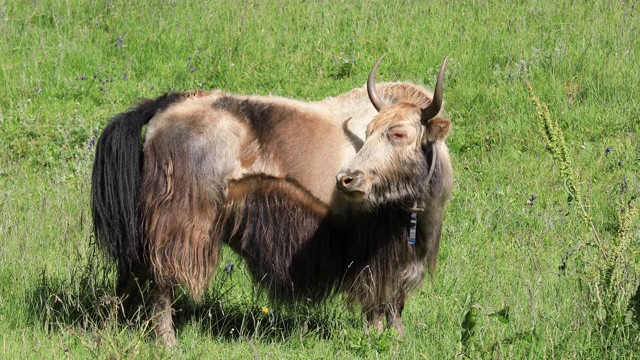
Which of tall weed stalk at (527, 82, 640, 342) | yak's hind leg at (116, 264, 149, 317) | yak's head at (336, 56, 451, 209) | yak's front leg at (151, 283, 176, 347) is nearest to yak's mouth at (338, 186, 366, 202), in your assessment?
yak's head at (336, 56, 451, 209)

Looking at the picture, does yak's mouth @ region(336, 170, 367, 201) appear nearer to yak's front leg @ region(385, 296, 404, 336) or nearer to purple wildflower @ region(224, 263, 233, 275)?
yak's front leg @ region(385, 296, 404, 336)

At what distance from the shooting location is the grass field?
5.35 m

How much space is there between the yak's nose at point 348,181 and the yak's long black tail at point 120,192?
137 centimetres

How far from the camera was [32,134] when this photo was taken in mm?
9562

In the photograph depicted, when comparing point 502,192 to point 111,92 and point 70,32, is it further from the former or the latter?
point 70,32

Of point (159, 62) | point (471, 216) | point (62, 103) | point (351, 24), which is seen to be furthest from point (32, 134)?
point (471, 216)

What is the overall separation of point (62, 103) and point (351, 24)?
3.39 metres

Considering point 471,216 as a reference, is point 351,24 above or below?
above

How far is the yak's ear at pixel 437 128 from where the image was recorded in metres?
5.81

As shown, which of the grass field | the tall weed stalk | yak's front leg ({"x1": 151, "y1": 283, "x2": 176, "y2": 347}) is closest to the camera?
the tall weed stalk

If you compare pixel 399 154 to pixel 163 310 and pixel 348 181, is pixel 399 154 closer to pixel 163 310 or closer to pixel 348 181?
pixel 348 181

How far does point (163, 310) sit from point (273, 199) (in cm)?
99

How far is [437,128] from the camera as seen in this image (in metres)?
5.83

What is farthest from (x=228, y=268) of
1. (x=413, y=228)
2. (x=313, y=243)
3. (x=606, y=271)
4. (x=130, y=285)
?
(x=606, y=271)
